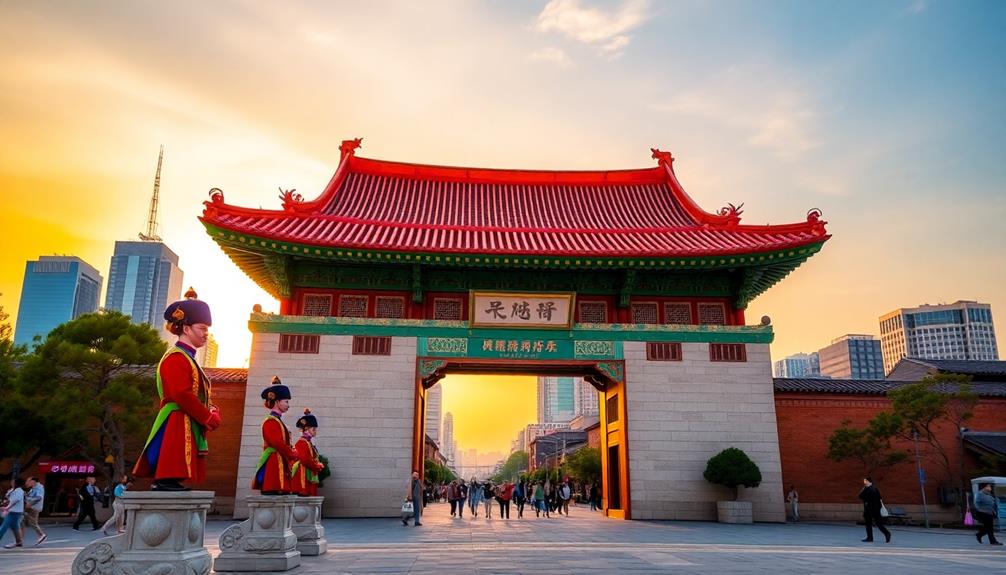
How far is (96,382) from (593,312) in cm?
1545

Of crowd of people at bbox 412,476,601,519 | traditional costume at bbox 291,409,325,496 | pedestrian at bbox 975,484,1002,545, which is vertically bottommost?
crowd of people at bbox 412,476,601,519

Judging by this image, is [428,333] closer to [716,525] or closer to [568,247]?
[568,247]

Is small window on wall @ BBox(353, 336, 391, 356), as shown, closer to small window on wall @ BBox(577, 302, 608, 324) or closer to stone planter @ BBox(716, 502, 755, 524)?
small window on wall @ BBox(577, 302, 608, 324)

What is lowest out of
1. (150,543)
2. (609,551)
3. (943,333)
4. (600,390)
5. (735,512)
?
(735,512)

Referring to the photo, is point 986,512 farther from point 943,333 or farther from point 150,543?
point 943,333

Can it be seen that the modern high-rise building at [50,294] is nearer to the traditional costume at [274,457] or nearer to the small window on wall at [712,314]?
the small window on wall at [712,314]

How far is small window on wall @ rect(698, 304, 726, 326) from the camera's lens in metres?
20.4

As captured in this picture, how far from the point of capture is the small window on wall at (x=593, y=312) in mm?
20281

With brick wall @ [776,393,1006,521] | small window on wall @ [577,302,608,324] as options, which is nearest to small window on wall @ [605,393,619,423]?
small window on wall @ [577,302,608,324]

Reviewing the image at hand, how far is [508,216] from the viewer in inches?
922

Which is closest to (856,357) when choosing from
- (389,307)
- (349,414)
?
(389,307)

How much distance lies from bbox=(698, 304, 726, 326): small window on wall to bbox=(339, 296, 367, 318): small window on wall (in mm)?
10808

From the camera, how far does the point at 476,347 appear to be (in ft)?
64.1

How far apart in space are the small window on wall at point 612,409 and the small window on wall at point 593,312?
8.42ft
